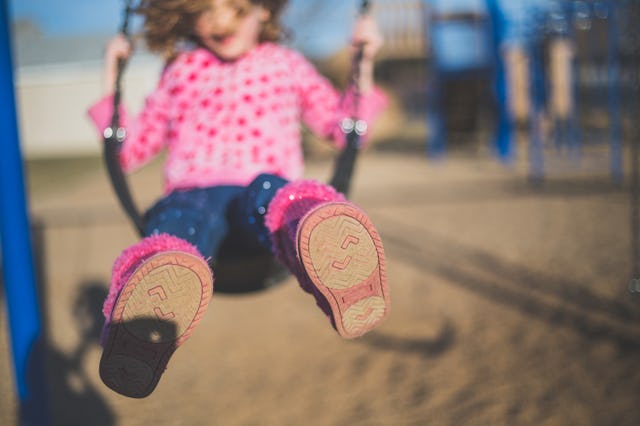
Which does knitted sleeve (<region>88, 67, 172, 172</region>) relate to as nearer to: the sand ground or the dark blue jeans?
the dark blue jeans

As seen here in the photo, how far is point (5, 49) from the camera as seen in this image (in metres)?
1.40

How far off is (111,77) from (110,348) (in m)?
0.79

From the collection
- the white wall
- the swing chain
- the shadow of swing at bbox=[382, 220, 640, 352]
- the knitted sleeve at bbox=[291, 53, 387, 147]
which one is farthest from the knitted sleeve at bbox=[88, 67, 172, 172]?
the white wall

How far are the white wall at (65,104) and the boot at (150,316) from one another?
1501cm

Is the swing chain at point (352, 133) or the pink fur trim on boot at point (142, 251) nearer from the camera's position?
the pink fur trim on boot at point (142, 251)

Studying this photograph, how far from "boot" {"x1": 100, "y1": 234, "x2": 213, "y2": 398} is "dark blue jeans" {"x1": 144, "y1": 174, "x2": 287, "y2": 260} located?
0.52 feet

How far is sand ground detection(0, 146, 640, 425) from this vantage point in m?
1.71

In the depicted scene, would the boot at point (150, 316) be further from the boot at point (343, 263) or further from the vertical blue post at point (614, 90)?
the vertical blue post at point (614, 90)

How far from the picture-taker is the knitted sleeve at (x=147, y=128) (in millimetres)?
1539

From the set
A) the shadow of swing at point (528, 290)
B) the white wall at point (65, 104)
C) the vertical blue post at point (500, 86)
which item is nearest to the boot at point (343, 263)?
the shadow of swing at point (528, 290)

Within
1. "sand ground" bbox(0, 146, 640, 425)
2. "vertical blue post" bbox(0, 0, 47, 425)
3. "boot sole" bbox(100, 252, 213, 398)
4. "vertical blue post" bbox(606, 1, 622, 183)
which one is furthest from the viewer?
"vertical blue post" bbox(606, 1, 622, 183)

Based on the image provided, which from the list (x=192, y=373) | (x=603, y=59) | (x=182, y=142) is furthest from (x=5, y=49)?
(x=603, y=59)

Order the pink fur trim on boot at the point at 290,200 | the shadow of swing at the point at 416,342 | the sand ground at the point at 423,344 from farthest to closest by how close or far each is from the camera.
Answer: the shadow of swing at the point at 416,342, the sand ground at the point at 423,344, the pink fur trim on boot at the point at 290,200

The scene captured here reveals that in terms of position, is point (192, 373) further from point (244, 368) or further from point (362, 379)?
point (362, 379)
